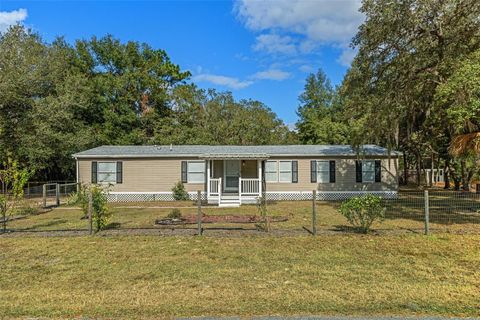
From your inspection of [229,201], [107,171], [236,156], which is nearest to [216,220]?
[229,201]

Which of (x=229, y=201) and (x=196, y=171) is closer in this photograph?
(x=229, y=201)

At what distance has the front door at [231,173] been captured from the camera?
62.1 feet

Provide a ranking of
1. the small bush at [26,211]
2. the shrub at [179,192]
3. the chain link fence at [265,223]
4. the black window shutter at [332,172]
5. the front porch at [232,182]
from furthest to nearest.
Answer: the black window shutter at [332,172] < the shrub at [179,192] < the front porch at [232,182] < the small bush at [26,211] < the chain link fence at [265,223]

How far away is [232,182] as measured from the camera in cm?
1897

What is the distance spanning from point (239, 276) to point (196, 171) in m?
14.2

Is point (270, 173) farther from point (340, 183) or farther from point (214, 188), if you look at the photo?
point (340, 183)

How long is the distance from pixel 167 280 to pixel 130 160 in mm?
14964

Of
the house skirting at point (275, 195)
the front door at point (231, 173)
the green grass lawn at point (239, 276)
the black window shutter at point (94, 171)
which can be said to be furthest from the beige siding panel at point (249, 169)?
the green grass lawn at point (239, 276)

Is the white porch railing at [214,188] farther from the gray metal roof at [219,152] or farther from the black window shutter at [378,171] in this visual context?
the black window shutter at [378,171]

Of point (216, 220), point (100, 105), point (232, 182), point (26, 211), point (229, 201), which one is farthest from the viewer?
point (100, 105)

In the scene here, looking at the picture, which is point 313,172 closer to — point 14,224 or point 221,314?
point 14,224

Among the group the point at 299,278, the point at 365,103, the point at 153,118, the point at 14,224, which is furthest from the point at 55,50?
the point at 299,278

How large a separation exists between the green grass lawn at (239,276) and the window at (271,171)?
11033 mm

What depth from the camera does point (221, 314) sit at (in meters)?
4.02
